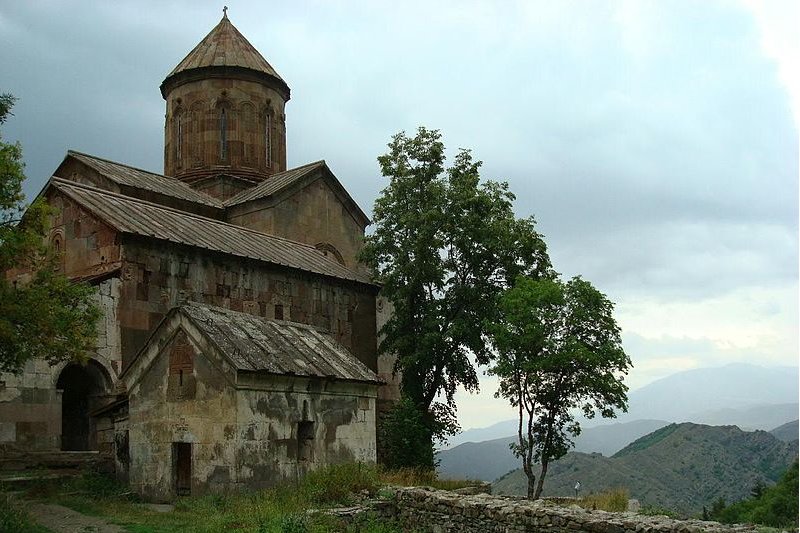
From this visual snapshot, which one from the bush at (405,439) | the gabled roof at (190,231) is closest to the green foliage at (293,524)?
the gabled roof at (190,231)

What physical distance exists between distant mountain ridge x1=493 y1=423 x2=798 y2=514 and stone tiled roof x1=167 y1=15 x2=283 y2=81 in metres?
21.7

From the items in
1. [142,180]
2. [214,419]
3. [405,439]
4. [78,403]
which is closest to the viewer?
[214,419]

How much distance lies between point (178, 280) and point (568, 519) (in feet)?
28.3

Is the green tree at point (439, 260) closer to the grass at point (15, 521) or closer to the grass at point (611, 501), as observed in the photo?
the grass at point (611, 501)

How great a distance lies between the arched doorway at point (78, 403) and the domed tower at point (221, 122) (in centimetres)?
833

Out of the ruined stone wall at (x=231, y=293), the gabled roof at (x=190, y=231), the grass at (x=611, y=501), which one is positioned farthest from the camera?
the gabled roof at (x=190, y=231)

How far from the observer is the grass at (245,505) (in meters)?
8.38

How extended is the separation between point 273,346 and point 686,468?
35615 mm

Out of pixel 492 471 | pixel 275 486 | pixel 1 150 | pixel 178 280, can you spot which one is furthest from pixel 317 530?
pixel 492 471

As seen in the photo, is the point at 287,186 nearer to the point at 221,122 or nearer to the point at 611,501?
the point at 221,122

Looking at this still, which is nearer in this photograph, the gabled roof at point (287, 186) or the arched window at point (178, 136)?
the gabled roof at point (287, 186)

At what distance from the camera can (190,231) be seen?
51.3 feet

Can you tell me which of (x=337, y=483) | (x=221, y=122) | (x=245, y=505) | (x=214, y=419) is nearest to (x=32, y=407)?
(x=214, y=419)

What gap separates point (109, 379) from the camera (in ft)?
43.5
